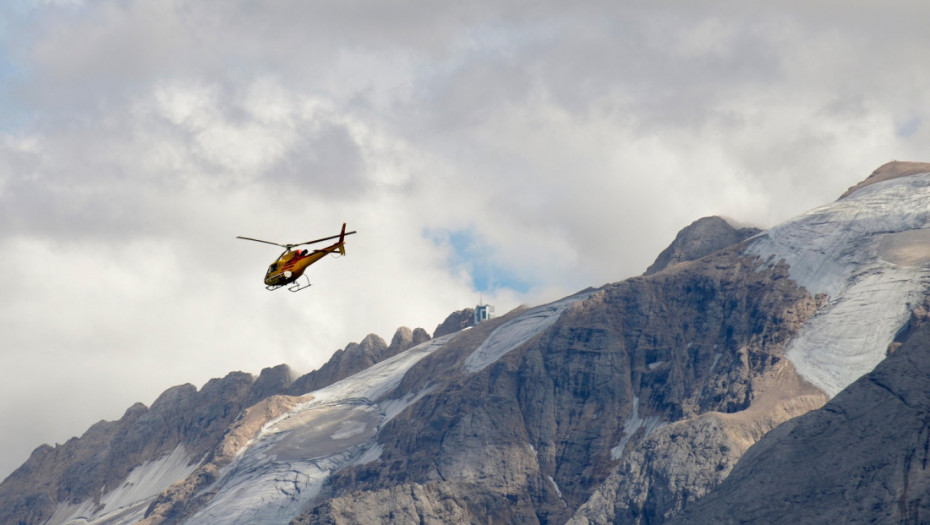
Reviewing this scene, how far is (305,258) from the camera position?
15100cm

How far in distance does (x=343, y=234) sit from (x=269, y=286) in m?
10.9

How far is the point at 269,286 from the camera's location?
15012cm

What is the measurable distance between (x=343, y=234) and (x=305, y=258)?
6.56m

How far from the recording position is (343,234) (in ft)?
511

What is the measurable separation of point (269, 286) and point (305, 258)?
4850mm
